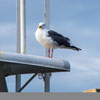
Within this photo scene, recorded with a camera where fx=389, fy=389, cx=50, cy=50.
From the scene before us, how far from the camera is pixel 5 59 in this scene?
8.40m

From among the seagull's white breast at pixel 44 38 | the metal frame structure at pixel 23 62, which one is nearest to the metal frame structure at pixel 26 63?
the metal frame structure at pixel 23 62

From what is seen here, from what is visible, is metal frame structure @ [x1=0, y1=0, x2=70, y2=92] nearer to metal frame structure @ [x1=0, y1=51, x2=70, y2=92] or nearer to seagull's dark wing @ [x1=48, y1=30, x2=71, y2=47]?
metal frame structure @ [x1=0, y1=51, x2=70, y2=92]

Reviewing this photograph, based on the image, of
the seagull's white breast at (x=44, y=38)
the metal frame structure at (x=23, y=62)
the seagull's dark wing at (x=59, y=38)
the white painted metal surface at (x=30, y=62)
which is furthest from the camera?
the seagull's dark wing at (x=59, y=38)

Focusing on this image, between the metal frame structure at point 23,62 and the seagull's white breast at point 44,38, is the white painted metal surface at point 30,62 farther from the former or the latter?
the seagull's white breast at point 44,38

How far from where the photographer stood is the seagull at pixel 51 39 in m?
10.2

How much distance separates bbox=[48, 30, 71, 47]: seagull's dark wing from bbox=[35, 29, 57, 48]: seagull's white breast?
11 centimetres

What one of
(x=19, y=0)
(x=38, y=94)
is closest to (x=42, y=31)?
(x=19, y=0)

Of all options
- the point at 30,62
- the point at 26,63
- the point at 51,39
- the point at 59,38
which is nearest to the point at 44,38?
the point at 51,39

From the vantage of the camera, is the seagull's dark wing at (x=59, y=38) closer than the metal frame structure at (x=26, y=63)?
No

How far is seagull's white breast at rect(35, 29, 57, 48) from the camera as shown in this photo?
10148 millimetres

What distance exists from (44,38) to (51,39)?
0.22 m

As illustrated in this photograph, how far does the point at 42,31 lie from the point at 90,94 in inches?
220

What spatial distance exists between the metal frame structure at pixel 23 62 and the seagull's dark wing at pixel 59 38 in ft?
2.81

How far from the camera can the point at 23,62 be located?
8.71 meters
